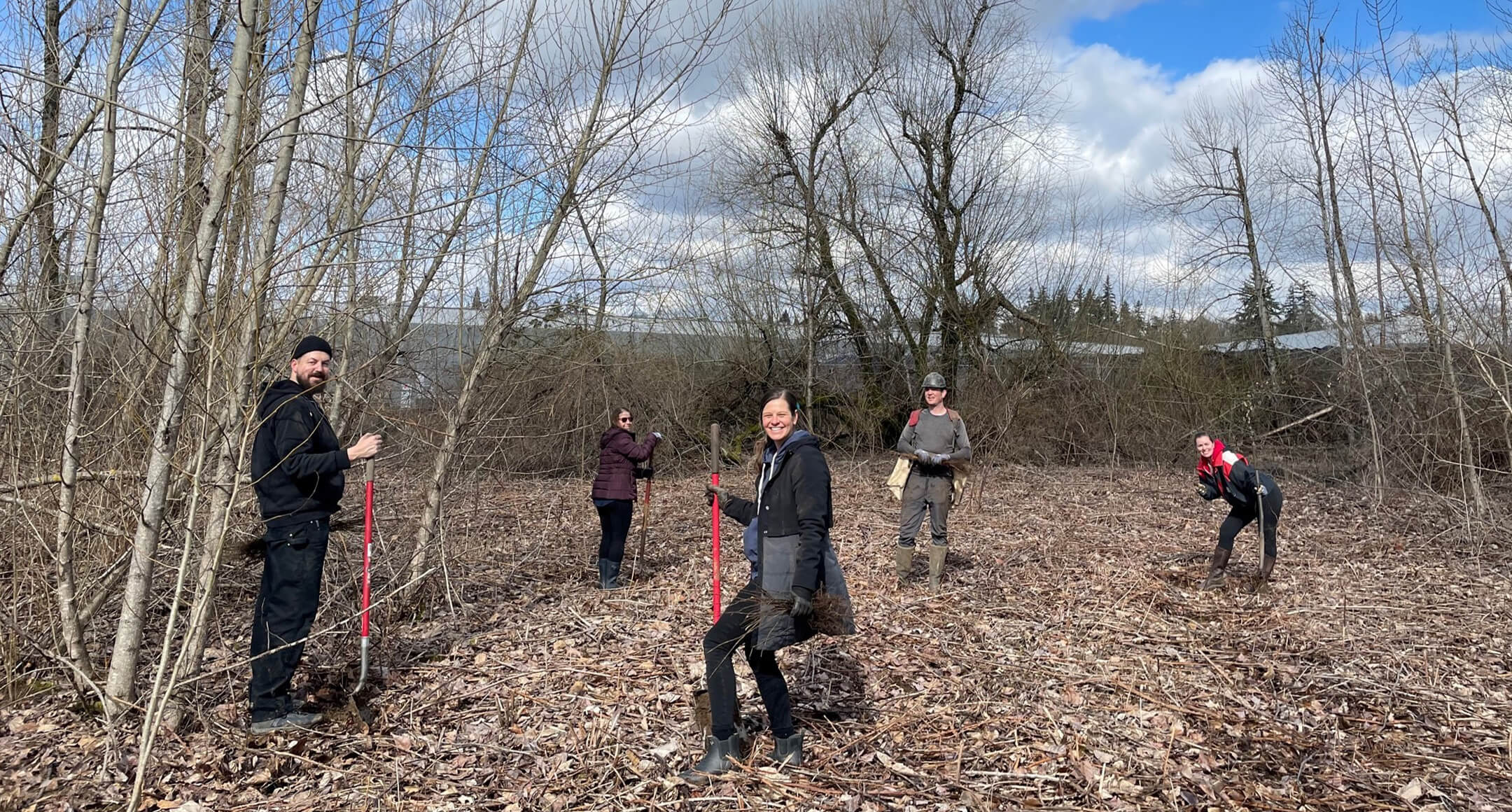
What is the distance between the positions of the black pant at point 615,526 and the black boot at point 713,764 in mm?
3705

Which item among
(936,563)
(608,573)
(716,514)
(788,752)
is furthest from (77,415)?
(936,563)

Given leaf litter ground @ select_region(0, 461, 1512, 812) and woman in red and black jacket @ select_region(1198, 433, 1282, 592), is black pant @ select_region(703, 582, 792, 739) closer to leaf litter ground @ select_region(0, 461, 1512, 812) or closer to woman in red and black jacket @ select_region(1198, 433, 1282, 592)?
leaf litter ground @ select_region(0, 461, 1512, 812)

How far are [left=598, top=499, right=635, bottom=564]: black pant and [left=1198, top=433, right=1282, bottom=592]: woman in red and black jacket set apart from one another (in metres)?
4.48

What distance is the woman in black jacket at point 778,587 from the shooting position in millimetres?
3748

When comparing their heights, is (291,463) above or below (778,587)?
above

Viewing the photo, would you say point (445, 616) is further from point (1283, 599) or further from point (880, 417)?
point (880, 417)

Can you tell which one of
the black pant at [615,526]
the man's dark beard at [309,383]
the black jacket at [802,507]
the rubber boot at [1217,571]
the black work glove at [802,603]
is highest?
the man's dark beard at [309,383]

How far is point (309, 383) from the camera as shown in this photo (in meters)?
4.11

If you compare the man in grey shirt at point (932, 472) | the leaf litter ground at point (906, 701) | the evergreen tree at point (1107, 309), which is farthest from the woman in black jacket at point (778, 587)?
the evergreen tree at point (1107, 309)

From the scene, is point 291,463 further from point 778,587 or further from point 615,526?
point 615,526

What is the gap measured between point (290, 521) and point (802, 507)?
88.5 inches

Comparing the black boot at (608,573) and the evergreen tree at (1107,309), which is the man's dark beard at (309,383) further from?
the evergreen tree at (1107,309)


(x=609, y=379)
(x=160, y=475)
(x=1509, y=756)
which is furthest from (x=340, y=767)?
(x=609, y=379)

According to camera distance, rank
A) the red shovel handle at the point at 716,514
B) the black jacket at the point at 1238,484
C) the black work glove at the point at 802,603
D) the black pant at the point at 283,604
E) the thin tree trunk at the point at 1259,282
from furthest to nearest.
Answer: the thin tree trunk at the point at 1259,282, the black jacket at the point at 1238,484, the red shovel handle at the point at 716,514, the black pant at the point at 283,604, the black work glove at the point at 802,603
